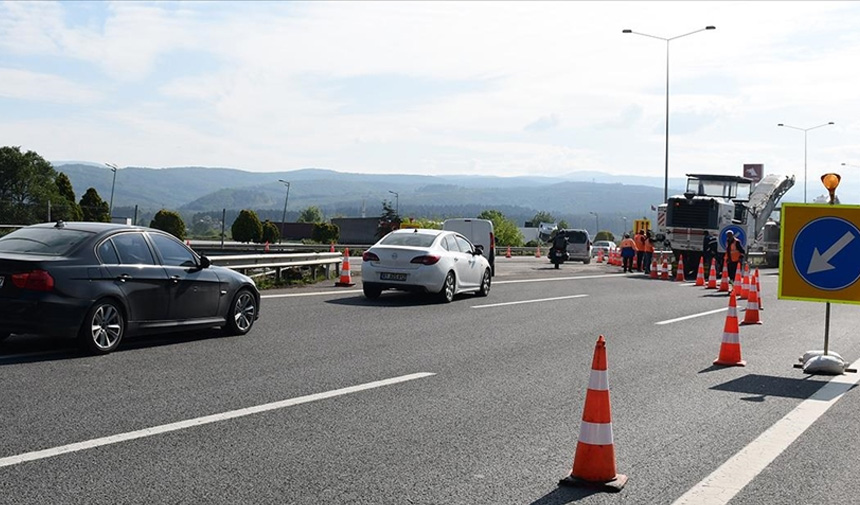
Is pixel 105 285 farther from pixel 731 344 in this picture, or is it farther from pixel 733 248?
pixel 733 248

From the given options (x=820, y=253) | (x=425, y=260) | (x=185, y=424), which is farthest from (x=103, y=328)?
(x=425, y=260)

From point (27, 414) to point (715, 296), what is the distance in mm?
19781

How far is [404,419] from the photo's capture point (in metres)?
7.91

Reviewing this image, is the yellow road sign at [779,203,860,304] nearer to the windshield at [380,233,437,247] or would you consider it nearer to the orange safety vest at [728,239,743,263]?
the windshield at [380,233,437,247]

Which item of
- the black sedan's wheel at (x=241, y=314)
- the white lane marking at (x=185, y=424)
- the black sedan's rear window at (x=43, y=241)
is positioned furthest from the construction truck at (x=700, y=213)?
the white lane marking at (x=185, y=424)

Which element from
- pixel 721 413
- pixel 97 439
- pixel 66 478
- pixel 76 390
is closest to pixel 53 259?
pixel 76 390

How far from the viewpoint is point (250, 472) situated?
20.1 ft

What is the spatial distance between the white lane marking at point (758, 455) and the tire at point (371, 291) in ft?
36.1

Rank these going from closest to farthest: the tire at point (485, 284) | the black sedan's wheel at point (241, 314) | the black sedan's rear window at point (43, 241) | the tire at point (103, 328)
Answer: the tire at point (103, 328) < the black sedan's rear window at point (43, 241) < the black sedan's wheel at point (241, 314) < the tire at point (485, 284)

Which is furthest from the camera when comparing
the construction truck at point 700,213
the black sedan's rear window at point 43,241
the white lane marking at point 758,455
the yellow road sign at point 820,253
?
the construction truck at point 700,213

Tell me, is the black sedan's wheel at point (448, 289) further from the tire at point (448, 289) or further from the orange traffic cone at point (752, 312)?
the orange traffic cone at point (752, 312)

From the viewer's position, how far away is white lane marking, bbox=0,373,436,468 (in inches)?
250

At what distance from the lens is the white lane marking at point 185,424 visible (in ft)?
20.8

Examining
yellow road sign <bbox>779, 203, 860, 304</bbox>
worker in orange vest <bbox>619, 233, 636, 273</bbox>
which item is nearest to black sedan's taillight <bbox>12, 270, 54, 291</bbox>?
yellow road sign <bbox>779, 203, 860, 304</bbox>
